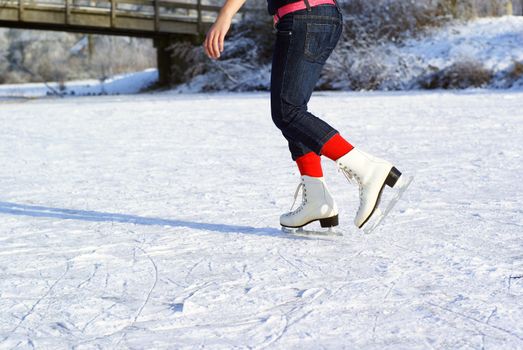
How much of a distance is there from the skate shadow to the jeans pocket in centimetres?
72

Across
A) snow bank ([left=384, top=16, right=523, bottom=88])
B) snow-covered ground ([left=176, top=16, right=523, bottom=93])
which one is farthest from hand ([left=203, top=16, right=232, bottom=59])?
snow bank ([left=384, top=16, right=523, bottom=88])

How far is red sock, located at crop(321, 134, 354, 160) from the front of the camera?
2947 millimetres

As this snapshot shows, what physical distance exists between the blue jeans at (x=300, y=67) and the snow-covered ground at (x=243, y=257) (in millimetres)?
425

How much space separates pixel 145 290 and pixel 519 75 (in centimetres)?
1629

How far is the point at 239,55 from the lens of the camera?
81.6 feet

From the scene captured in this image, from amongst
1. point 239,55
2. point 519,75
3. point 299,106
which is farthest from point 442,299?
point 239,55

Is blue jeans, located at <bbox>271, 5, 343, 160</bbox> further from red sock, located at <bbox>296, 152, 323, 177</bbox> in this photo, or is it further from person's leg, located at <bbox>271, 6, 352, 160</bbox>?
red sock, located at <bbox>296, 152, 323, 177</bbox>

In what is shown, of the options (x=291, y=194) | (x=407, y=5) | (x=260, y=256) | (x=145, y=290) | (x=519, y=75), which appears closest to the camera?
(x=145, y=290)

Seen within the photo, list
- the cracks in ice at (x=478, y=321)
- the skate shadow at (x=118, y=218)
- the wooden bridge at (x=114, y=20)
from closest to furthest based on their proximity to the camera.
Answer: the cracks in ice at (x=478, y=321) → the skate shadow at (x=118, y=218) → the wooden bridge at (x=114, y=20)

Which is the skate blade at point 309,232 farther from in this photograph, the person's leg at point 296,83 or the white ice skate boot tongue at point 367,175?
the person's leg at point 296,83

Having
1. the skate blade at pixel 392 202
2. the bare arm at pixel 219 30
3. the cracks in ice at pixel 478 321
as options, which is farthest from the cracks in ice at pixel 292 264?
the bare arm at pixel 219 30

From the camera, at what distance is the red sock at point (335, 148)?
2.95 m

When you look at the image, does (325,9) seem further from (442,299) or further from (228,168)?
(228,168)

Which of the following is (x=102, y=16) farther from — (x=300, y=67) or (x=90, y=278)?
(x=90, y=278)
